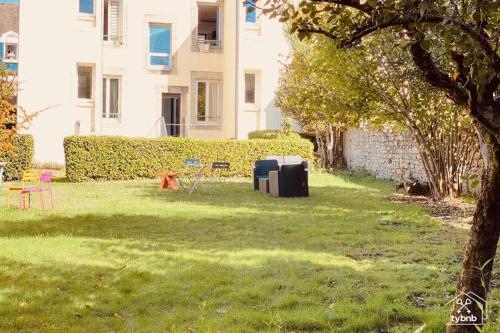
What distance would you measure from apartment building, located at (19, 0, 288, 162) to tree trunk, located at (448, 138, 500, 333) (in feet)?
69.1

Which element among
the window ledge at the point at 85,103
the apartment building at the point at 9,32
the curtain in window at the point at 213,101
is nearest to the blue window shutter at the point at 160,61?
the curtain in window at the point at 213,101

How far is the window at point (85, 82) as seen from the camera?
84.0ft

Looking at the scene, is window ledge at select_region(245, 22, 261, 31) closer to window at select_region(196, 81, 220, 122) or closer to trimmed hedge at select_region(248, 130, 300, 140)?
window at select_region(196, 81, 220, 122)

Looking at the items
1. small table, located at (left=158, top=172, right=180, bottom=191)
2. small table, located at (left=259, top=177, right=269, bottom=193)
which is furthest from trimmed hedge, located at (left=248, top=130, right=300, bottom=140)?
small table, located at (left=158, top=172, right=180, bottom=191)

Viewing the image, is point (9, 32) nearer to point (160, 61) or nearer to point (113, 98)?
point (113, 98)

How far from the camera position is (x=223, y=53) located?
1089 inches

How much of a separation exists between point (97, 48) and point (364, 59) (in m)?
14.9

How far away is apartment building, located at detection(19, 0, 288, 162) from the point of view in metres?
24.5

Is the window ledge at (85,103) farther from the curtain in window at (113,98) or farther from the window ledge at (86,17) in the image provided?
the window ledge at (86,17)

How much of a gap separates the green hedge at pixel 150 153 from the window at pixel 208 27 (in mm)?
7749

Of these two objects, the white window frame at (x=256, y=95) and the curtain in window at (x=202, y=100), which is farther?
the curtain in window at (x=202, y=100)

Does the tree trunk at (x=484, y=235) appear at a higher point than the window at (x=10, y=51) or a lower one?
lower

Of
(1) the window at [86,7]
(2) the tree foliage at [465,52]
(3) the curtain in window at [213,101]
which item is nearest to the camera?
(2) the tree foliage at [465,52]

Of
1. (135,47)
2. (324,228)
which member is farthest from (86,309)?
(135,47)
